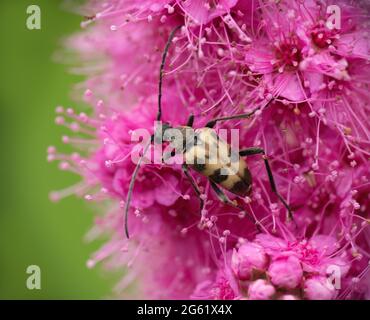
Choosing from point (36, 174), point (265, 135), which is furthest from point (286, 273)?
point (36, 174)

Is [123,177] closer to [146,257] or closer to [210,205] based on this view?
[210,205]

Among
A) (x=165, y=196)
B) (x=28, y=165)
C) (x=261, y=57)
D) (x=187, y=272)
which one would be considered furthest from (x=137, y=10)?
(x=28, y=165)

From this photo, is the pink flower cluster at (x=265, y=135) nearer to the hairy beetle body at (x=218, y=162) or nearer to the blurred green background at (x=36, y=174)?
the hairy beetle body at (x=218, y=162)

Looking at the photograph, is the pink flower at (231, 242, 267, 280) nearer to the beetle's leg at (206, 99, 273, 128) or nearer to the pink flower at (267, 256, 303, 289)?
the pink flower at (267, 256, 303, 289)

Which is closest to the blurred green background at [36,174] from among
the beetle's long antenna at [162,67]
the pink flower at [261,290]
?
the beetle's long antenna at [162,67]

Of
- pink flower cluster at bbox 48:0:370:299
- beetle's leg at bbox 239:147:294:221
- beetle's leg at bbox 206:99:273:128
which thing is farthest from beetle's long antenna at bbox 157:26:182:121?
beetle's leg at bbox 239:147:294:221

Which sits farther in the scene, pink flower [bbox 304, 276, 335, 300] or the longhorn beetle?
the longhorn beetle
